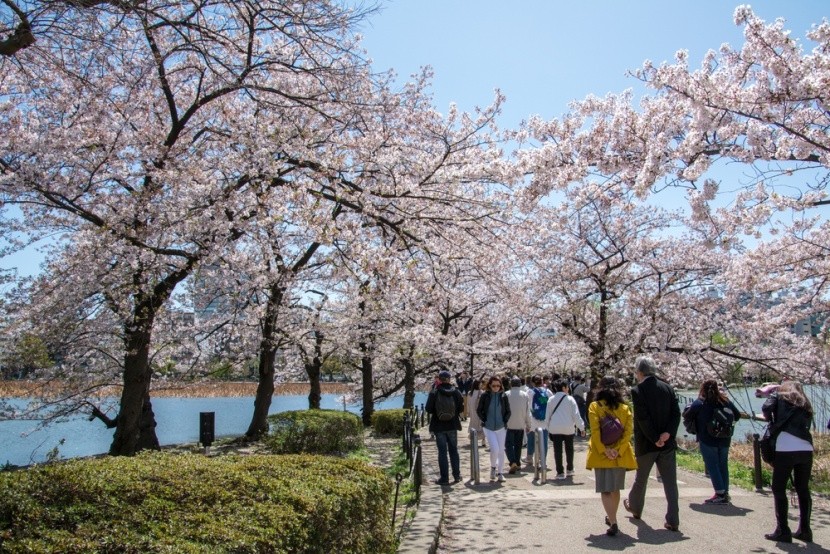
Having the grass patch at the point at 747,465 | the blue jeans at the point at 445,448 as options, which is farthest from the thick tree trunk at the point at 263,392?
the grass patch at the point at 747,465

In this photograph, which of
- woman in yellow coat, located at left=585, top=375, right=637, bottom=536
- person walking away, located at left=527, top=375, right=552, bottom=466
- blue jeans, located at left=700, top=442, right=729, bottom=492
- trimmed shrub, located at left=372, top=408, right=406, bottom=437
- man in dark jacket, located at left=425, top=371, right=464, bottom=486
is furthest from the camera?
trimmed shrub, located at left=372, top=408, right=406, bottom=437

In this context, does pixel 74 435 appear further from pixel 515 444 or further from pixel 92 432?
pixel 515 444

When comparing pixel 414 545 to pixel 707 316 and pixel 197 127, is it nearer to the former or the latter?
pixel 197 127

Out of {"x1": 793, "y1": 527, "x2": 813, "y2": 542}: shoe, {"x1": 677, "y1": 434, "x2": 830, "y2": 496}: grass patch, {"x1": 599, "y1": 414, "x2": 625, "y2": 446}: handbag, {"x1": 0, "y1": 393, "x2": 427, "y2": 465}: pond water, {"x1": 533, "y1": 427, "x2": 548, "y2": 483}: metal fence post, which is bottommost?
{"x1": 0, "y1": 393, "x2": 427, "y2": 465}: pond water

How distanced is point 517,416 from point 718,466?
12.0 ft

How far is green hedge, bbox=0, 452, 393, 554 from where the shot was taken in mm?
2969

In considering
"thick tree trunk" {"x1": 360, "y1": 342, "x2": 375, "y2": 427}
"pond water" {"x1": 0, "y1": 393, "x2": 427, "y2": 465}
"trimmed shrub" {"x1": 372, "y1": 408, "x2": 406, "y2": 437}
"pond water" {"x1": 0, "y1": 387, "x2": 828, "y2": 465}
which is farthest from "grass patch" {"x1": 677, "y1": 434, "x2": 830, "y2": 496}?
"pond water" {"x1": 0, "y1": 393, "x2": 427, "y2": 465}

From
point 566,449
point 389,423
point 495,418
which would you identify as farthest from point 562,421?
point 389,423

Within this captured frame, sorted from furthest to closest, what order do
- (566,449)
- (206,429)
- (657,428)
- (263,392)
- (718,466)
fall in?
(263,392) → (206,429) → (566,449) → (718,466) → (657,428)

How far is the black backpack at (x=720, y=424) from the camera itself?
8.34 meters

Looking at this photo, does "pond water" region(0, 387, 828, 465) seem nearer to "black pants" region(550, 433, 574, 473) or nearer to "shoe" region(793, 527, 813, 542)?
"black pants" region(550, 433, 574, 473)

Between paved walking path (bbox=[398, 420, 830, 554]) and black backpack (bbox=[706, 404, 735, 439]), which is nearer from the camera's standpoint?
paved walking path (bbox=[398, 420, 830, 554])

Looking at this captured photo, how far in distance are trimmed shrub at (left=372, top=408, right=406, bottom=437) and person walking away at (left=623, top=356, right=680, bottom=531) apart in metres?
13.2

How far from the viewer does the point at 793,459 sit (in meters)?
6.28
